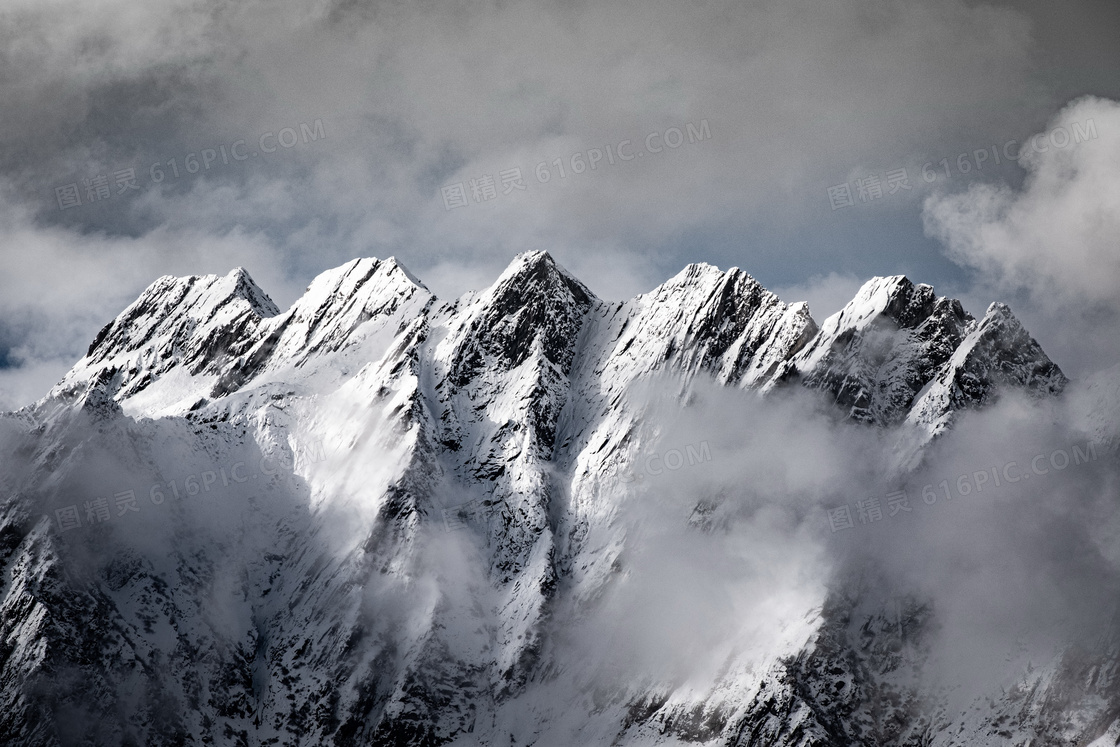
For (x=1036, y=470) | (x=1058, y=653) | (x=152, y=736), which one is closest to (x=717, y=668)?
(x=1058, y=653)

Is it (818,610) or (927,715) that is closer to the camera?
(927,715)

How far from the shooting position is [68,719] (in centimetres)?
19325

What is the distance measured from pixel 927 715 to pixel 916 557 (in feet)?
91.9

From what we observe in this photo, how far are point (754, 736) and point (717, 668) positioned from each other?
15283mm

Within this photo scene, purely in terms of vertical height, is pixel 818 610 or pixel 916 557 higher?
pixel 916 557

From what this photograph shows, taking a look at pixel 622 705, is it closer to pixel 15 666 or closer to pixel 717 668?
pixel 717 668

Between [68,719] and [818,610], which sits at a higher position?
[818,610]

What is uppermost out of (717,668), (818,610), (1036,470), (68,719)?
(1036,470)

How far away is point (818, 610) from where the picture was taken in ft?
630

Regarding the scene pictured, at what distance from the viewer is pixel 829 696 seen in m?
183

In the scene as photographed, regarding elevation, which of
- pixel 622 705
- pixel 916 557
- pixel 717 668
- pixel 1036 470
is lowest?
pixel 622 705

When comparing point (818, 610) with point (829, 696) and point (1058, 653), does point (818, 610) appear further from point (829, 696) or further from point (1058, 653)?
point (1058, 653)

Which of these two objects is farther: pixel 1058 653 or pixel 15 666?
pixel 15 666

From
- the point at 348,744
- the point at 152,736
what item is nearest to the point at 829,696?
the point at 348,744
